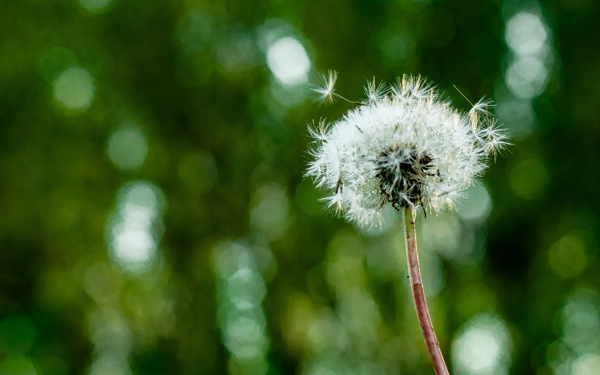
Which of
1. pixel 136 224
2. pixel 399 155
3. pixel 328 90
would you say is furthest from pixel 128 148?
pixel 399 155

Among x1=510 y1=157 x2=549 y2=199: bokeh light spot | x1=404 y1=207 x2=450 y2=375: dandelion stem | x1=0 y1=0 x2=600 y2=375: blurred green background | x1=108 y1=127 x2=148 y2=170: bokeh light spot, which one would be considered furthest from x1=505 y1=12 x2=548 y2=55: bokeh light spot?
x1=404 y1=207 x2=450 y2=375: dandelion stem

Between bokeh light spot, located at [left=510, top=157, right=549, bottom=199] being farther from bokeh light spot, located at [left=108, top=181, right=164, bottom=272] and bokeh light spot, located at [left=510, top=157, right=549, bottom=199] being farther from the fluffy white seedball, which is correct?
the fluffy white seedball

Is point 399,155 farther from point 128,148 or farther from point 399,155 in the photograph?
point 128,148

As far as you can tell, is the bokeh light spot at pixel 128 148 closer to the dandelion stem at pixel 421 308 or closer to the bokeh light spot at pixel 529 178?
the bokeh light spot at pixel 529 178

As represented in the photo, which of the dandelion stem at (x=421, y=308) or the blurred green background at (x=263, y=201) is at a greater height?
the blurred green background at (x=263, y=201)

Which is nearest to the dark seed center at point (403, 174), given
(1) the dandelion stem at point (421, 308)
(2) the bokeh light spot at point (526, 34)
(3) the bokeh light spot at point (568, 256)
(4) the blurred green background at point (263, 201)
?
(1) the dandelion stem at point (421, 308)
